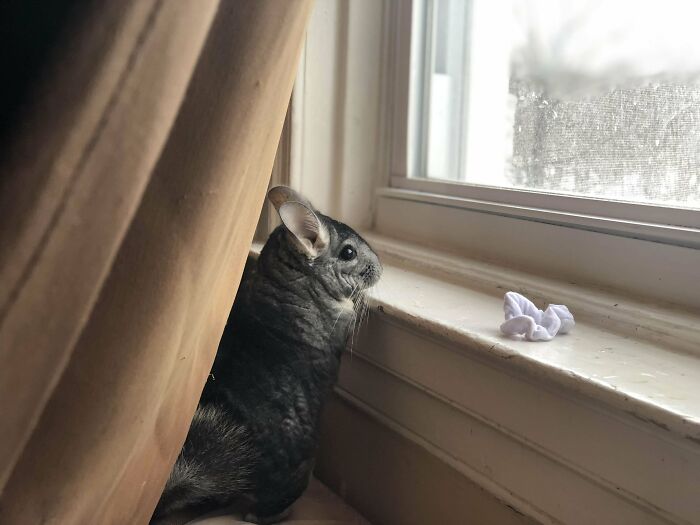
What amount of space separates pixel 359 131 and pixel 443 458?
595mm

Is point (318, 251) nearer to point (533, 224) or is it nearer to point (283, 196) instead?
point (283, 196)

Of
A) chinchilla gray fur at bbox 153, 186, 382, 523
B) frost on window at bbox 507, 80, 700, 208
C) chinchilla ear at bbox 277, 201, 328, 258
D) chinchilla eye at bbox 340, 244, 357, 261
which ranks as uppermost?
frost on window at bbox 507, 80, 700, 208

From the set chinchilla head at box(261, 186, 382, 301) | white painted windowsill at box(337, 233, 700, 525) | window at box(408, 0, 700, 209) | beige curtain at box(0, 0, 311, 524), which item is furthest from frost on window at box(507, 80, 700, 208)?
beige curtain at box(0, 0, 311, 524)

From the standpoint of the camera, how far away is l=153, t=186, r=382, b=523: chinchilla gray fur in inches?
31.8

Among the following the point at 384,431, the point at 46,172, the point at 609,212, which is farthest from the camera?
the point at 384,431

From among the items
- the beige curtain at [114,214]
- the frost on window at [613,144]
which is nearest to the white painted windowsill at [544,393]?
the frost on window at [613,144]

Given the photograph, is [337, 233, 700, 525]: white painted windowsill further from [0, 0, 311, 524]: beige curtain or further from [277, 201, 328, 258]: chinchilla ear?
[0, 0, 311, 524]: beige curtain

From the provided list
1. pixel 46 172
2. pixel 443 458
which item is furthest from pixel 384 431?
pixel 46 172

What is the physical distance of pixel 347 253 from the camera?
3.07 ft

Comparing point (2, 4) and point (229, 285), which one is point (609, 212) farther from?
point (2, 4)

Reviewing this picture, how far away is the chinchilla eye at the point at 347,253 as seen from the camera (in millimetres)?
935

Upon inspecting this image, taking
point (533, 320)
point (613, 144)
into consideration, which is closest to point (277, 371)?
point (533, 320)

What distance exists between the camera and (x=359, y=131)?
1.18 meters

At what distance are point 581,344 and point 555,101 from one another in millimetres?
363
